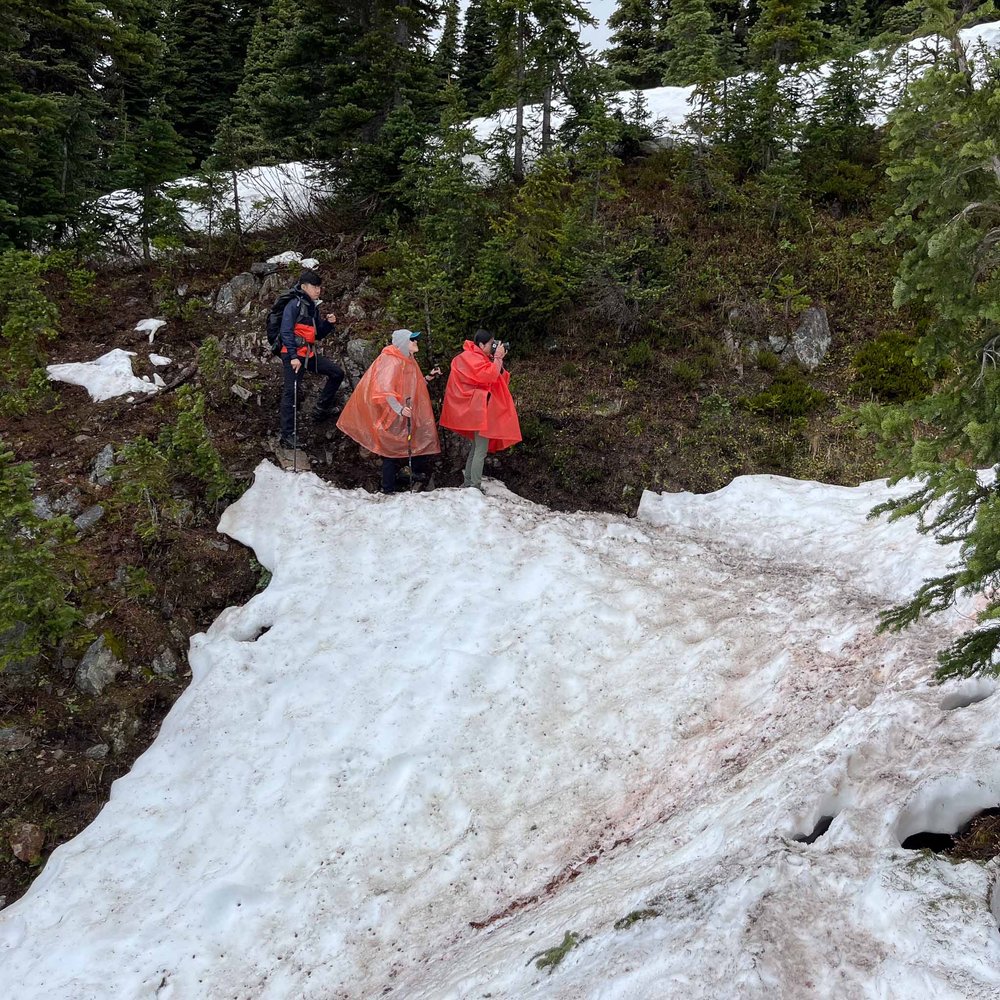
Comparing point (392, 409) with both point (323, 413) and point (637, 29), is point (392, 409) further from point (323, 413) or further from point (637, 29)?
point (637, 29)

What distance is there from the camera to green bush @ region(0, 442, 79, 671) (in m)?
6.80

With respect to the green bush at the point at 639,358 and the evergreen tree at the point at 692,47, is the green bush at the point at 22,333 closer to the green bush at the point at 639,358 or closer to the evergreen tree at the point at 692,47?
the green bush at the point at 639,358

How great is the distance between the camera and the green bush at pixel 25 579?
6.80 meters

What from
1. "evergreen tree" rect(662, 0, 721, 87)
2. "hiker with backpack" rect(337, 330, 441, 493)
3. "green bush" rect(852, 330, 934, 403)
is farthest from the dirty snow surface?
"evergreen tree" rect(662, 0, 721, 87)

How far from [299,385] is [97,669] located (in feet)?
16.0

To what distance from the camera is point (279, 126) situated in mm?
15773

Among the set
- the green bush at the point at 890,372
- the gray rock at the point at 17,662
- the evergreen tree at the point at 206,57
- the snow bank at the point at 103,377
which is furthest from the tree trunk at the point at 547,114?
the evergreen tree at the point at 206,57

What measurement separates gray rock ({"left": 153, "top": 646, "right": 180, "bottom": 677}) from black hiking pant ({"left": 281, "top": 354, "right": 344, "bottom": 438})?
A: 3561 mm

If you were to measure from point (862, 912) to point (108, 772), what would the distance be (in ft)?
21.2

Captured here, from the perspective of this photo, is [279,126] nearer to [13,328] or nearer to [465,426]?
[13,328]

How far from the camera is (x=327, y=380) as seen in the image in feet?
35.4

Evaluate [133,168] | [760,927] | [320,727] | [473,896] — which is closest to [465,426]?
[320,727]

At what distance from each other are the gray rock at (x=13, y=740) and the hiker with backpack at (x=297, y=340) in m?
4.60

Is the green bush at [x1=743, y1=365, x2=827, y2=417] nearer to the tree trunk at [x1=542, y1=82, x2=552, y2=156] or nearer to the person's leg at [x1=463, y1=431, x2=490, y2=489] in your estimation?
the person's leg at [x1=463, y1=431, x2=490, y2=489]
